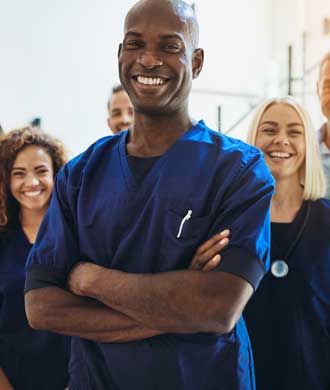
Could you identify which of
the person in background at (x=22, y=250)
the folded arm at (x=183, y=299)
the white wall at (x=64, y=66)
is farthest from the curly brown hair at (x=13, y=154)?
the white wall at (x=64, y=66)

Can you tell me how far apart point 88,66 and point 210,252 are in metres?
2.73

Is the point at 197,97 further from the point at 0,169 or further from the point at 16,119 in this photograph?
the point at 0,169

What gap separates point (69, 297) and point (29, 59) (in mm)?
2573

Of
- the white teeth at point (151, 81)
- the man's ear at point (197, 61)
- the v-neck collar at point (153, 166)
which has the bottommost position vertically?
the v-neck collar at point (153, 166)

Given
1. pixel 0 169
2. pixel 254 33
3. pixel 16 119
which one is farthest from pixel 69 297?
pixel 254 33

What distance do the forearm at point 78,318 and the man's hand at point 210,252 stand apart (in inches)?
5.5

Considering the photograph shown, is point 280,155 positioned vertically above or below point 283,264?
above

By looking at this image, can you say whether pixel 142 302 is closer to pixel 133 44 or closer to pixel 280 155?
pixel 133 44

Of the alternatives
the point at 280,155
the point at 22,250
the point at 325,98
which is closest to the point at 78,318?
the point at 22,250

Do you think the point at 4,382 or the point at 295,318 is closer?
the point at 295,318

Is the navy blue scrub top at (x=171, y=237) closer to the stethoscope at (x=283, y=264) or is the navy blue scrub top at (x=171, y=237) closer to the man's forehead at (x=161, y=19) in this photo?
the man's forehead at (x=161, y=19)

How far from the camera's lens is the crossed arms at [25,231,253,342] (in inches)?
36.7

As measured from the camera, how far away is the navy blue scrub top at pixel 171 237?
0.99 metres

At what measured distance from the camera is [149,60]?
1007 mm
